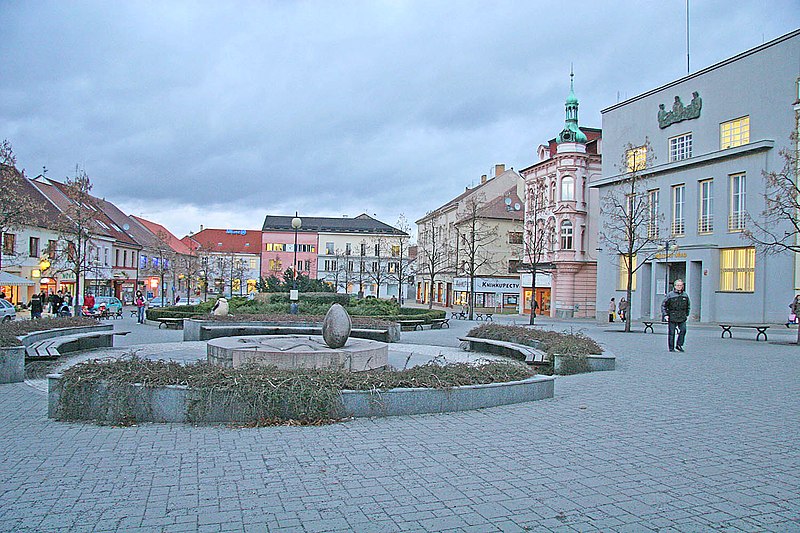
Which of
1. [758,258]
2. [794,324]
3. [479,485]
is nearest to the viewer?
[479,485]

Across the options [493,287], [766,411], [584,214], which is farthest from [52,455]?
[493,287]

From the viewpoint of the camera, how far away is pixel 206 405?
8.11 meters

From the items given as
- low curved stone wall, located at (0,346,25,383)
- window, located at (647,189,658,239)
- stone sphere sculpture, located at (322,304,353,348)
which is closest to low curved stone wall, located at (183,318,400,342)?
stone sphere sculpture, located at (322,304,353,348)

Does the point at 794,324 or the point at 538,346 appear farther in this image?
the point at 794,324

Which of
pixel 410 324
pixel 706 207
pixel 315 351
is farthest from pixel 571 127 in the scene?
pixel 315 351

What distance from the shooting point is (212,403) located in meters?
8.12

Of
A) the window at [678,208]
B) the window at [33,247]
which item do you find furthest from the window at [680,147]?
the window at [33,247]

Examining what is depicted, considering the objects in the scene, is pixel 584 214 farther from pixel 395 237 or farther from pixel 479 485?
pixel 479 485

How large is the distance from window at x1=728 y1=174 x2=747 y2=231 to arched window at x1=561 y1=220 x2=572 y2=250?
688 inches

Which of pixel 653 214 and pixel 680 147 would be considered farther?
pixel 680 147

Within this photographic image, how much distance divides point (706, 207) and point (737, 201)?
7.46 ft

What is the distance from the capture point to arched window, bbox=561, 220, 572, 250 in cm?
5319

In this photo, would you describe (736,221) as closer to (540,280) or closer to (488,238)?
(540,280)

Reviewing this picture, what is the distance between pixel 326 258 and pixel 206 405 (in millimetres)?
85834
